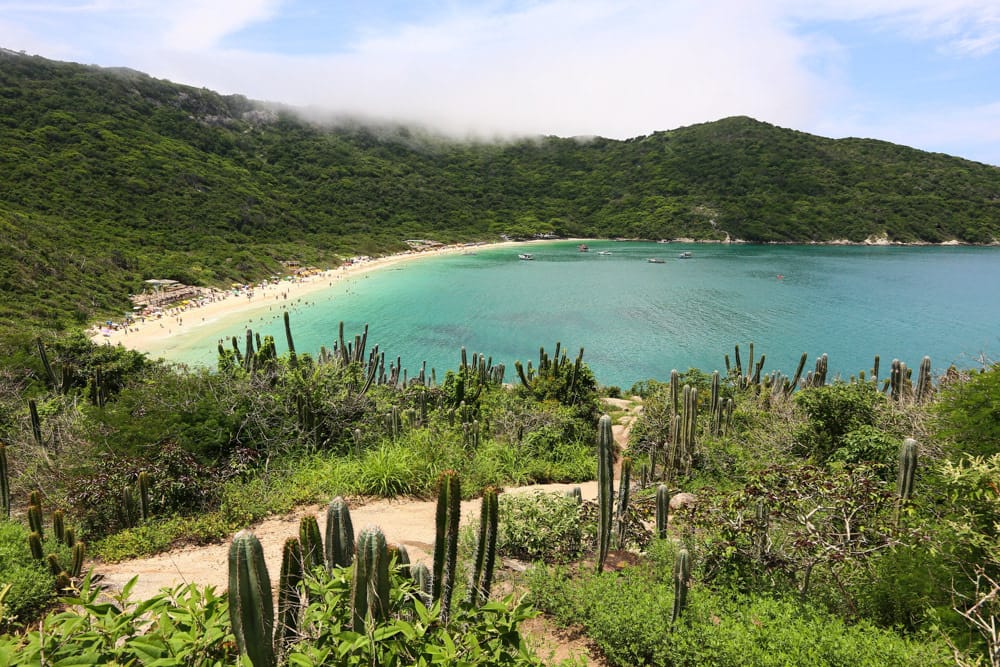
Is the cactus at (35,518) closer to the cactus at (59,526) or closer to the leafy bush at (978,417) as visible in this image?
the cactus at (59,526)

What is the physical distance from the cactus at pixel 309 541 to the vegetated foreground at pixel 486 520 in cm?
2

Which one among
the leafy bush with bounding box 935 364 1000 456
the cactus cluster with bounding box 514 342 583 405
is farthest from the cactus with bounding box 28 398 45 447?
the leafy bush with bounding box 935 364 1000 456

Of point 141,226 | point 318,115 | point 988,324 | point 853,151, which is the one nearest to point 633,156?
point 853,151

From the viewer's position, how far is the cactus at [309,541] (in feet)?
11.3

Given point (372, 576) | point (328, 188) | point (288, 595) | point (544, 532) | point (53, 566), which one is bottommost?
point (544, 532)

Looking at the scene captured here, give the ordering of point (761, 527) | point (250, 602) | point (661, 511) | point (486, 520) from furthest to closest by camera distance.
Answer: point (661, 511), point (761, 527), point (486, 520), point (250, 602)

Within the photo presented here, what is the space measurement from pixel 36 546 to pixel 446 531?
458 centimetres

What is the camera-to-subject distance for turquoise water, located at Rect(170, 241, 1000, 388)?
26922mm

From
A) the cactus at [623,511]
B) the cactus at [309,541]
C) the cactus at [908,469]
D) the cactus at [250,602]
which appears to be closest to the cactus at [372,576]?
the cactus at [250,602]

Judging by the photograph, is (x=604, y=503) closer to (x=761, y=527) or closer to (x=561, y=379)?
(x=761, y=527)

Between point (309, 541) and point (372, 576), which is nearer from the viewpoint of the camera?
point (372, 576)

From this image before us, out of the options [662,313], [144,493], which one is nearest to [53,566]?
[144,493]

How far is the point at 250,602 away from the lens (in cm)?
249

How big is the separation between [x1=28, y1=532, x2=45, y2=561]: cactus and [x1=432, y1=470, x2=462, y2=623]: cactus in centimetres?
439
